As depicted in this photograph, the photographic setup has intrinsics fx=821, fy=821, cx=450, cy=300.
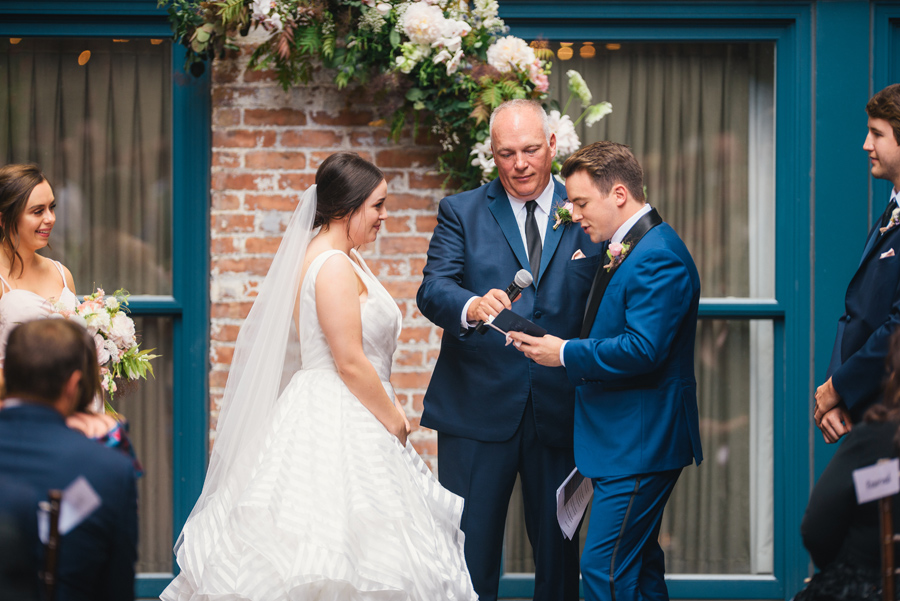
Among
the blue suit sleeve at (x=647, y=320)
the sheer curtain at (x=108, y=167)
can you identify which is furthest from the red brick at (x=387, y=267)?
the blue suit sleeve at (x=647, y=320)

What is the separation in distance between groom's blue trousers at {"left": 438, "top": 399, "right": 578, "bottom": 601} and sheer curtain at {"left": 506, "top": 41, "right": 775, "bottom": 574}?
879 millimetres

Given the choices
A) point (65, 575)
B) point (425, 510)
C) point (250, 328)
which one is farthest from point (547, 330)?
point (65, 575)

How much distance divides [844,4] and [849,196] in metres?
0.89

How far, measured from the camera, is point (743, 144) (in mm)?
4023

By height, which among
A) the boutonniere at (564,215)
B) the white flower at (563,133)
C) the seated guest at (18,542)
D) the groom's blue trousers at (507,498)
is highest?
the white flower at (563,133)

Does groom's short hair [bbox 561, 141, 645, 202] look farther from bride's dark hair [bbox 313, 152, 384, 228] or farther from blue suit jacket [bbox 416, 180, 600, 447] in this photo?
bride's dark hair [bbox 313, 152, 384, 228]

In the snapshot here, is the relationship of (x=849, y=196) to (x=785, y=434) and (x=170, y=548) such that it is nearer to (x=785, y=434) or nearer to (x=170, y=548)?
(x=785, y=434)

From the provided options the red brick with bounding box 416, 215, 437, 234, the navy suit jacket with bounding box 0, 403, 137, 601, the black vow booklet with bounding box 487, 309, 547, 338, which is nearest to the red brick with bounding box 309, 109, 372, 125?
the red brick with bounding box 416, 215, 437, 234

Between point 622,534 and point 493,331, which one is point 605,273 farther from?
point 622,534

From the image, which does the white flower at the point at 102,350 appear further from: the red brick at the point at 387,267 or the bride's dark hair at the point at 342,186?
the red brick at the point at 387,267

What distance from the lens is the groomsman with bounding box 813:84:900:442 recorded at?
8.61ft

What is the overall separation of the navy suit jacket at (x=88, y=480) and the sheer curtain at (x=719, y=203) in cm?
251

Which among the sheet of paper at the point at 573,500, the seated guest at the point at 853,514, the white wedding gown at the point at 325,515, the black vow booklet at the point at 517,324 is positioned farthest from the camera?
the sheet of paper at the point at 573,500

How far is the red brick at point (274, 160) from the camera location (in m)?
3.79
